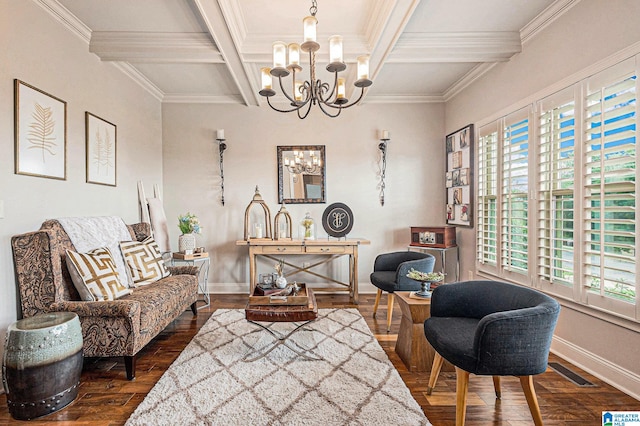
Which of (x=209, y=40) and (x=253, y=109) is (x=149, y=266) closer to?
(x=209, y=40)

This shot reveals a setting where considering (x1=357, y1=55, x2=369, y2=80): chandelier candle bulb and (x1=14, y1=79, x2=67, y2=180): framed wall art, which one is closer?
(x1=357, y1=55, x2=369, y2=80): chandelier candle bulb

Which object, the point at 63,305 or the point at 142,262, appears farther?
the point at 142,262

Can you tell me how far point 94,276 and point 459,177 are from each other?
424 cm

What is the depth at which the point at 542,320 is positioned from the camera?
1652mm

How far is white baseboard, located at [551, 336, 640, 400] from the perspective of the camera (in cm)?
213

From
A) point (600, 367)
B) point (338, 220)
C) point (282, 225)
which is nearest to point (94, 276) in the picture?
point (282, 225)

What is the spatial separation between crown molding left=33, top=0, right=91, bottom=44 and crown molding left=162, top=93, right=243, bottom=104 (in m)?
1.60

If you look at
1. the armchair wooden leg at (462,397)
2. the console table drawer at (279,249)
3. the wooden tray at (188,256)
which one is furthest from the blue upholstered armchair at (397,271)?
the wooden tray at (188,256)

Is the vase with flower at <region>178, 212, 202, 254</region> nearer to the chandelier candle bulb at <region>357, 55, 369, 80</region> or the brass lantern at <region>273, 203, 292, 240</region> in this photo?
the brass lantern at <region>273, 203, 292, 240</region>

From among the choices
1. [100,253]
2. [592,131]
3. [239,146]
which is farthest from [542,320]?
[239,146]

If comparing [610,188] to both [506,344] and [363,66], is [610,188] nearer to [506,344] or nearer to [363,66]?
[506,344]

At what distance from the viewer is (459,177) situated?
4340 mm

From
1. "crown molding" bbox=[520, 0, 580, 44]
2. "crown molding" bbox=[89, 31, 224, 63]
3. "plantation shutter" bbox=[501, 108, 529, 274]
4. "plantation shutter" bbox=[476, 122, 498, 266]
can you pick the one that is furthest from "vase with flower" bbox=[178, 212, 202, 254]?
"crown molding" bbox=[520, 0, 580, 44]

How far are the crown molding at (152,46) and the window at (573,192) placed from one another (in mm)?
Result: 3188
